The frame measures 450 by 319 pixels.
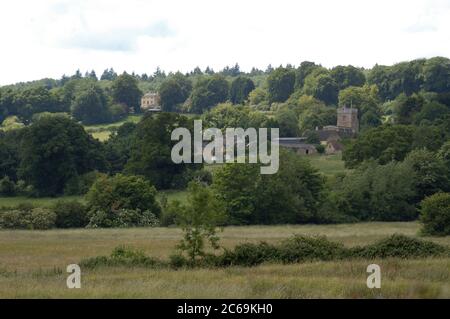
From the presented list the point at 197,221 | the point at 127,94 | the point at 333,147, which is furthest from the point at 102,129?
the point at 197,221

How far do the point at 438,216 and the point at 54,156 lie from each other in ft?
156

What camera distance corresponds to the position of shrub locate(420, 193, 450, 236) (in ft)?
164

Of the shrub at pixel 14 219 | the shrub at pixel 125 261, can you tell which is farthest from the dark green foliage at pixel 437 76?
the shrub at pixel 125 261

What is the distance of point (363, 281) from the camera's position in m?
19.9

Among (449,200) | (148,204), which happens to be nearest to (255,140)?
(148,204)

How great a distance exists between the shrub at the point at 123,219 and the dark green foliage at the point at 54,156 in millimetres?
22588

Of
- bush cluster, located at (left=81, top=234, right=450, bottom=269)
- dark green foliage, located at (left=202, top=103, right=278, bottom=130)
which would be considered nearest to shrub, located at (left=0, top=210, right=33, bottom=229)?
bush cluster, located at (left=81, top=234, right=450, bottom=269)

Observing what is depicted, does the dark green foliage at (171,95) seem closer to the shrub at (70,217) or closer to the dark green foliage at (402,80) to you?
the dark green foliage at (402,80)

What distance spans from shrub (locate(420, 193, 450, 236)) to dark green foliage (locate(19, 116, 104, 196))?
1737 inches

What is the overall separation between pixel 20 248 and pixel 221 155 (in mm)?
59075

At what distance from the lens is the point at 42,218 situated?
194 feet

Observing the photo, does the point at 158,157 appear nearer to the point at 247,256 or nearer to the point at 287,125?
the point at 287,125

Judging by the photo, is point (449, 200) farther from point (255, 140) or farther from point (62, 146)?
point (255, 140)

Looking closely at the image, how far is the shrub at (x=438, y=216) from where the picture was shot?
49844mm
